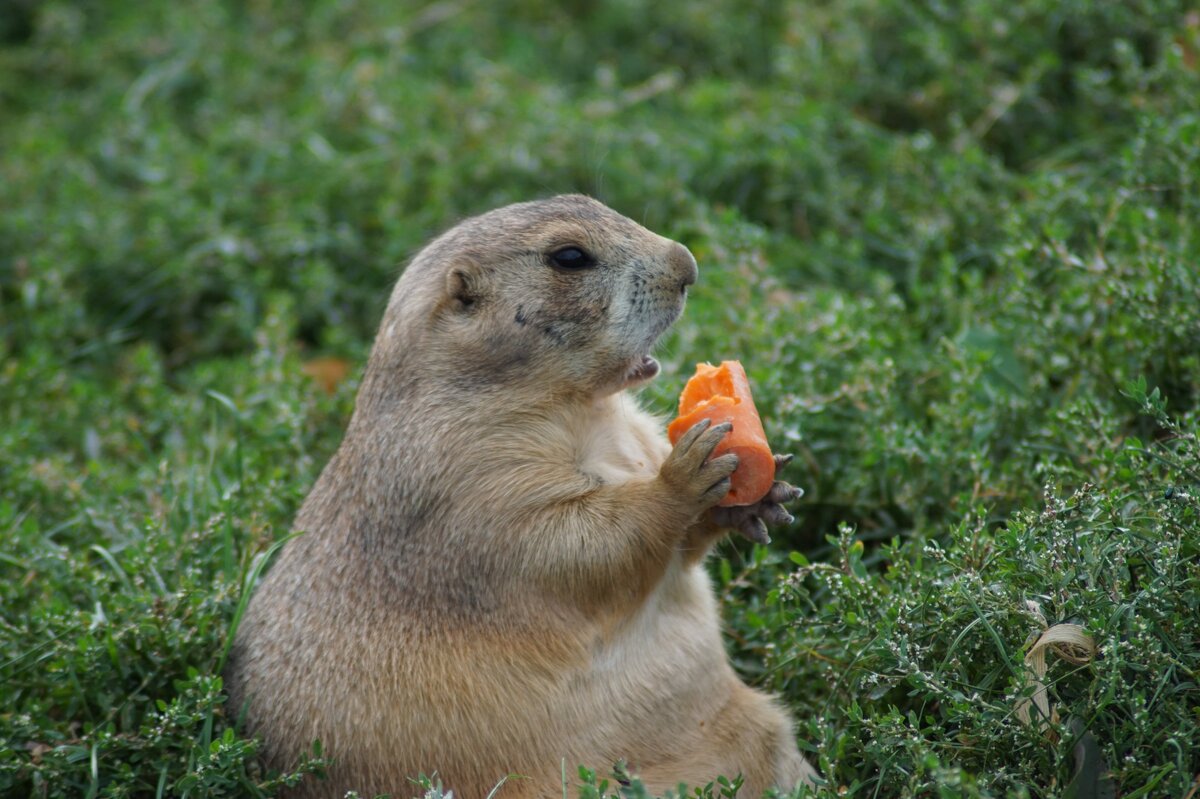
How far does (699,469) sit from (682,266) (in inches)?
28.9

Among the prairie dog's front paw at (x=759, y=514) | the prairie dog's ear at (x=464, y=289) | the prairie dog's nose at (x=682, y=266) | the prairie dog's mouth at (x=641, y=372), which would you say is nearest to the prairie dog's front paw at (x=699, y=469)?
the prairie dog's front paw at (x=759, y=514)

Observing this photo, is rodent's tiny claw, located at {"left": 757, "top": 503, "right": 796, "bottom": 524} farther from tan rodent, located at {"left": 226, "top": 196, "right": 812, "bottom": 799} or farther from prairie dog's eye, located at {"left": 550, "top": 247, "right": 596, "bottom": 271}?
prairie dog's eye, located at {"left": 550, "top": 247, "right": 596, "bottom": 271}

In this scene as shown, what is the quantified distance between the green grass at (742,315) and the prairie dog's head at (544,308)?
0.84 m

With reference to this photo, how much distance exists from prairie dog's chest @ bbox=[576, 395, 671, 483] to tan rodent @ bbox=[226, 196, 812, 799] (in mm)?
11

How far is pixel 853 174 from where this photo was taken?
661 cm

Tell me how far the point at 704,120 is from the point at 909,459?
3.45 meters

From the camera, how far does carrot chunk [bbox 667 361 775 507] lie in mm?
3821

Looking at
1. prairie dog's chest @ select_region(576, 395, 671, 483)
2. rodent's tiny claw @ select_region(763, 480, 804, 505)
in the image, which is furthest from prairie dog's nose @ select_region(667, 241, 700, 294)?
rodent's tiny claw @ select_region(763, 480, 804, 505)

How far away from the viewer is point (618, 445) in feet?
13.7

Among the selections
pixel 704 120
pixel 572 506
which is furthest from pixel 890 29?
pixel 572 506

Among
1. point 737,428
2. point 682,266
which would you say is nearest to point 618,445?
point 737,428

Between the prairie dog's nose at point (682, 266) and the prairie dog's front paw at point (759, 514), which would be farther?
the prairie dog's nose at point (682, 266)

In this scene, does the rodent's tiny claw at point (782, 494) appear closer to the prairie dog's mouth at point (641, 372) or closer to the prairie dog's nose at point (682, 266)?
the prairie dog's mouth at point (641, 372)

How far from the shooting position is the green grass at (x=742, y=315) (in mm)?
3562
